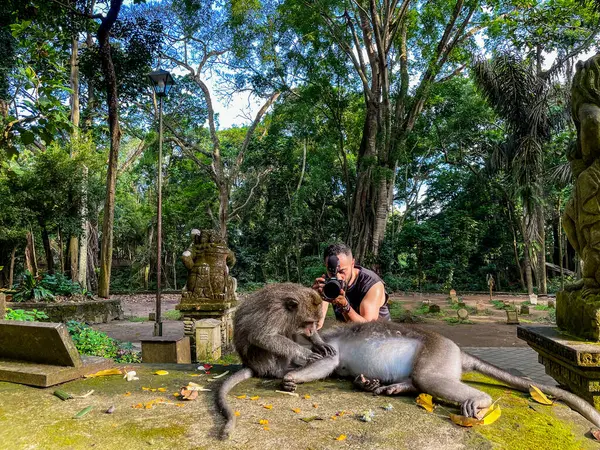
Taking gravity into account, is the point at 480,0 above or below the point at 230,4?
below

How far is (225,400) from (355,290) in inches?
63.6

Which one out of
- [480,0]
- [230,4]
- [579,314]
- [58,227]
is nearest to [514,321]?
[579,314]

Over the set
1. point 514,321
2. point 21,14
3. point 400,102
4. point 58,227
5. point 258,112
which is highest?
point 258,112

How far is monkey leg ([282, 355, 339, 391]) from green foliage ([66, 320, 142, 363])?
4.14 metres

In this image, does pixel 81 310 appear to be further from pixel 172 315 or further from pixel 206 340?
pixel 206 340

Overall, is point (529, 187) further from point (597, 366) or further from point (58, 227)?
point (58, 227)

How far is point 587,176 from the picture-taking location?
3.09 metres

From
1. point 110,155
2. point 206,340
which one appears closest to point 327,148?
point 110,155

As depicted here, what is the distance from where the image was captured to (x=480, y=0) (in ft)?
39.7

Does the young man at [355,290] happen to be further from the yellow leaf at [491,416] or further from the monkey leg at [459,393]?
the yellow leaf at [491,416]

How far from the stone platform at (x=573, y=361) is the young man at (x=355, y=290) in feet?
4.34

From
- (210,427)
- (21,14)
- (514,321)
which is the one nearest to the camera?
(210,427)

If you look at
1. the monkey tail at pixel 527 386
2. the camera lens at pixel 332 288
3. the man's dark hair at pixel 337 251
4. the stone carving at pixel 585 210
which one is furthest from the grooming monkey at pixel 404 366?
the stone carving at pixel 585 210

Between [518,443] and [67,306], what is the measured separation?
452 inches
